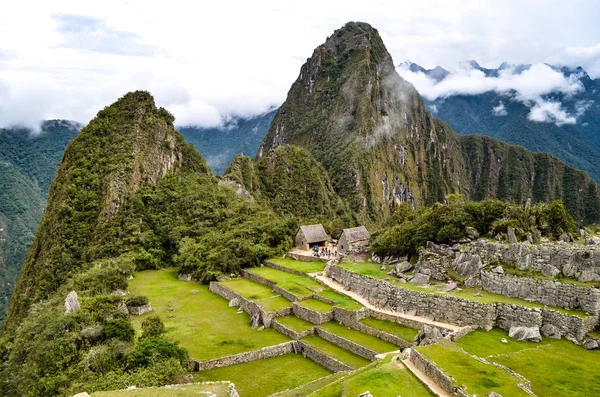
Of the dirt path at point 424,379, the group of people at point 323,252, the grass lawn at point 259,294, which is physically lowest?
the grass lawn at point 259,294

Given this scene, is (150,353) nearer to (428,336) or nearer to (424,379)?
(424,379)

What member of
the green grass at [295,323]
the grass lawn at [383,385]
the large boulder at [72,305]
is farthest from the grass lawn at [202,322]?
the grass lawn at [383,385]

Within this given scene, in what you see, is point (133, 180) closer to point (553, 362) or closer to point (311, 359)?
point (311, 359)

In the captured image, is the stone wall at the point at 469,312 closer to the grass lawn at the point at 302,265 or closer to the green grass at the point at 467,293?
the green grass at the point at 467,293

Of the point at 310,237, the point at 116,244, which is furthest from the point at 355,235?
the point at 116,244

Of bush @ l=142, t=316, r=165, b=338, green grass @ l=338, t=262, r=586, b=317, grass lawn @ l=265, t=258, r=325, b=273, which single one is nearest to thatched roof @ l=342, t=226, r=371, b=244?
grass lawn @ l=265, t=258, r=325, b=273

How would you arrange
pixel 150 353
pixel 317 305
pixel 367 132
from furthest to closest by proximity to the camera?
1. pixel 367 132
2. pixel 317 305
3. pixel 150 353

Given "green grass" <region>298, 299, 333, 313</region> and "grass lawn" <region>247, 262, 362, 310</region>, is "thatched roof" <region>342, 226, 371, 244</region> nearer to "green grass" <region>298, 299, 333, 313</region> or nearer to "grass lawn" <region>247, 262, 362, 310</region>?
"grass lawn" <region>247, 262, 362, 310</region>
